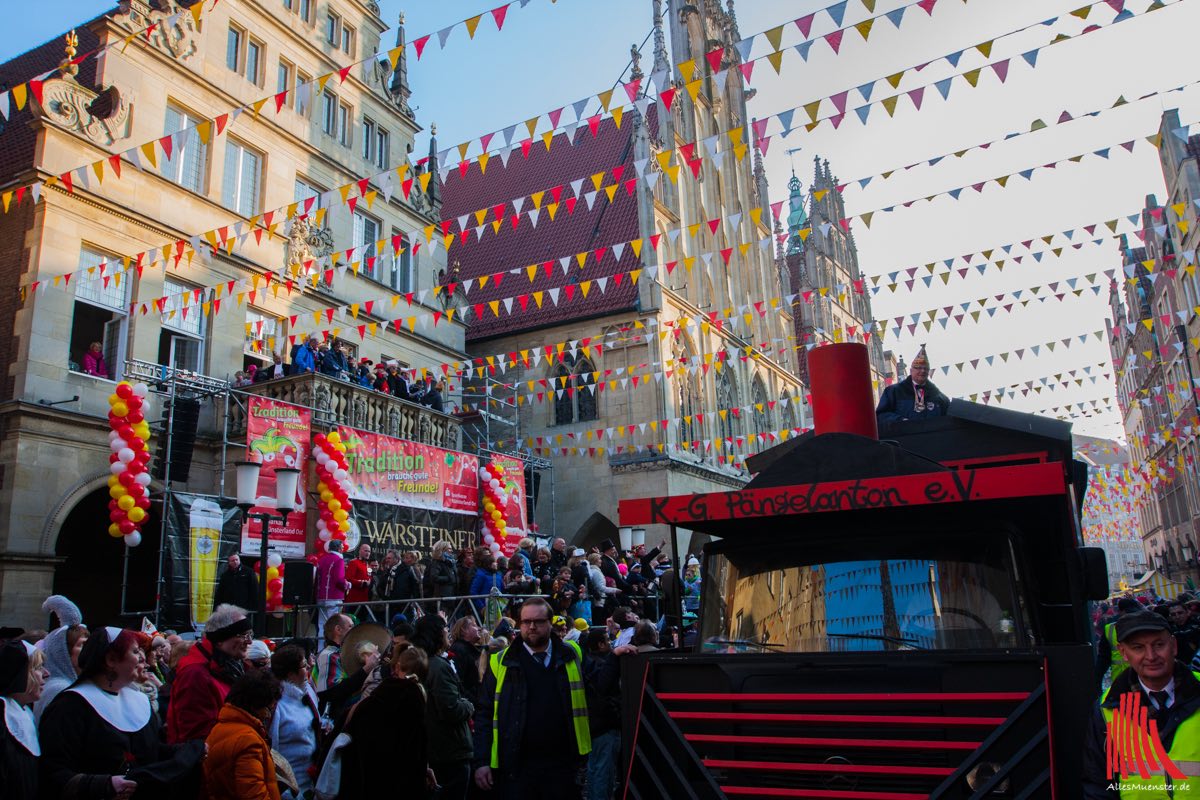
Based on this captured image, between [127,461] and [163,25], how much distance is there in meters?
8.60

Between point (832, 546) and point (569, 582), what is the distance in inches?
323

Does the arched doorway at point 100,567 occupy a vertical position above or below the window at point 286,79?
below

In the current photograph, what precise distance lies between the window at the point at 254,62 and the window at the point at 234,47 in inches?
7.0

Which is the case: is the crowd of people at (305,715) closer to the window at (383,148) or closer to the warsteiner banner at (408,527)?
the warsteiner banner at (408,527)

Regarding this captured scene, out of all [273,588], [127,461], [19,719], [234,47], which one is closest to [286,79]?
[234,47]

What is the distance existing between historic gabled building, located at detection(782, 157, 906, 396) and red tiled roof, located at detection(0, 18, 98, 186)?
2813 centimetres

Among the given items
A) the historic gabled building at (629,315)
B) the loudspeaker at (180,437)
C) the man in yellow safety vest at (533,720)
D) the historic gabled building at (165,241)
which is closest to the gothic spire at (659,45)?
the historic gabled building at (629,315)

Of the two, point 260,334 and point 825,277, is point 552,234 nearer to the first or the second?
point 260,334

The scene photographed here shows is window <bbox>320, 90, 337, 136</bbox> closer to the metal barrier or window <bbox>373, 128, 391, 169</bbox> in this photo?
window <bbox>373, 128, 391, 169</bbox>

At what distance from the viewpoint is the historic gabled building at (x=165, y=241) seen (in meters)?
13.6

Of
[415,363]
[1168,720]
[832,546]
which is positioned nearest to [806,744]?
[832,546]

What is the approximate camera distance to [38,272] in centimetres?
1370

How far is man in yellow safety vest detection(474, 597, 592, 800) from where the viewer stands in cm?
501

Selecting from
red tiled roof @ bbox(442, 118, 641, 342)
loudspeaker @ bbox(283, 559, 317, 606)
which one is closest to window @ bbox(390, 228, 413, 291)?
red tiled roof @ bbox(442, 118, 641, 342)
